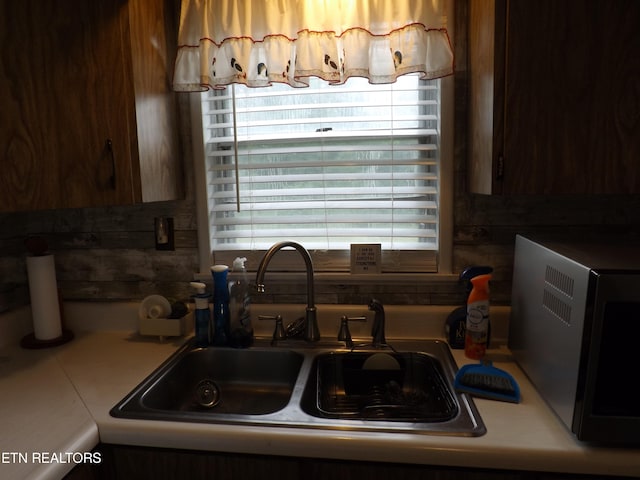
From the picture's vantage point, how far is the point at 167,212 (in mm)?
1618

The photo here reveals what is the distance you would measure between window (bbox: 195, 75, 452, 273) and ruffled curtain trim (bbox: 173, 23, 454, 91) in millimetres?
131

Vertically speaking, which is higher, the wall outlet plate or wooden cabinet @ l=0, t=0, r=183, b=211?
wooden cabinet @ l=0, t=0, r=183, b=211

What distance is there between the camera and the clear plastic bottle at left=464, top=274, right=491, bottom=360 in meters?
1.27

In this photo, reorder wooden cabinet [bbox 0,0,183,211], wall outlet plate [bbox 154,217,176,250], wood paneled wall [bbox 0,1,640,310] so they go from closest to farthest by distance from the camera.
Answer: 1. wooden cabinet [bbox 0,0,183,211]
2. wood paneled wall [bbox 0,1,640,310]
3. wall outlet plate [bbox 154,217,176,250]

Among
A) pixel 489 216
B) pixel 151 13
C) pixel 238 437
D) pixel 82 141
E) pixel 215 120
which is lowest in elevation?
pixel 238 437

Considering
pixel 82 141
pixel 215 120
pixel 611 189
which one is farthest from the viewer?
pixel 215 120

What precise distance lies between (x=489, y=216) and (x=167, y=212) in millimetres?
1135

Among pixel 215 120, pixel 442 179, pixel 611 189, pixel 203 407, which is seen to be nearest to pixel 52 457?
pixel 203 407

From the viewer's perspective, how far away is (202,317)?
1438 mm

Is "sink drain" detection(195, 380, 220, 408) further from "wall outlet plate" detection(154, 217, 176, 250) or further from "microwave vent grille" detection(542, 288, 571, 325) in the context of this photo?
"microwave vent grille" detection(542, 288, 571, 325)

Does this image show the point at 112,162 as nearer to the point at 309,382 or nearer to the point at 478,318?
the point at 309,382

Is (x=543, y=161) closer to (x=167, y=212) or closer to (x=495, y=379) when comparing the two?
(x=495, y=379)

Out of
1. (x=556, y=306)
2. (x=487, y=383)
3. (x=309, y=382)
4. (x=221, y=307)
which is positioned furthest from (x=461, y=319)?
(x=221, y=307)

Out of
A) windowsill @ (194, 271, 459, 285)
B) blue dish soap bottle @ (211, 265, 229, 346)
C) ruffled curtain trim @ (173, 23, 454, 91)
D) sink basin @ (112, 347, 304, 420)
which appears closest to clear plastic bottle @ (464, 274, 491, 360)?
windowsill @ (194, 271, 459, 285)
